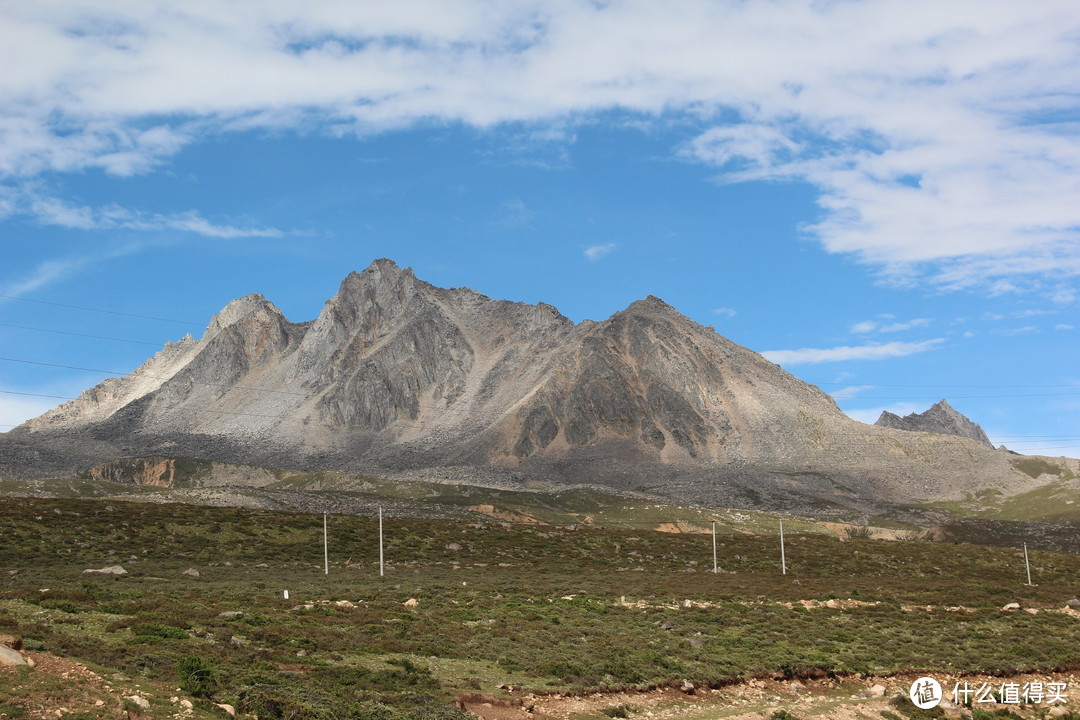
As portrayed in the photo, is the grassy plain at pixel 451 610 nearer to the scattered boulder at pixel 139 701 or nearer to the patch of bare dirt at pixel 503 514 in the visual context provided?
the scattered boulder at pixel 139 701

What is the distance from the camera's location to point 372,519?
11350 cm

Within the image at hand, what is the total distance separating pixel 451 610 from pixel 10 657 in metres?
27.0

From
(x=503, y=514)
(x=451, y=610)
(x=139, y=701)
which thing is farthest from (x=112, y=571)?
(x=503, y=514)

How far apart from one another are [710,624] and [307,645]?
24.3 m

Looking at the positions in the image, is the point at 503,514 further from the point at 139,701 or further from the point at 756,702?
the point at 139,701

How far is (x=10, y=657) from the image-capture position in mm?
24797

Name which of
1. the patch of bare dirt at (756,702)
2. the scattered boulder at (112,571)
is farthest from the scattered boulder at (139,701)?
the scattered boulder at (112,571)

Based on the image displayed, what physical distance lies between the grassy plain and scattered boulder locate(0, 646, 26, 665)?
2239mm

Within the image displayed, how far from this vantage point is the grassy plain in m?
31.2

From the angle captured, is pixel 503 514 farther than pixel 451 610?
Yes

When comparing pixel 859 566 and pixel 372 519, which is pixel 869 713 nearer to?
pixel 859 566

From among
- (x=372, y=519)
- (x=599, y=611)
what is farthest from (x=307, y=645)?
(x=372, y=519)

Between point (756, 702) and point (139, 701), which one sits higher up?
point (139, 701)

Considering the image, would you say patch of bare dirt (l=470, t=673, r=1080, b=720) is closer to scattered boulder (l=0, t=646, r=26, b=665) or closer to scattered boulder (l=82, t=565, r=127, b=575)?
scattered boulder (l=0, t=646, r=26, b=665)
